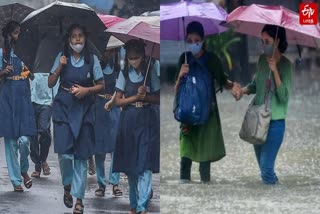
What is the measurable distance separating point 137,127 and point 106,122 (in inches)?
6.0

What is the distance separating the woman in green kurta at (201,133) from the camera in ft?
20.4

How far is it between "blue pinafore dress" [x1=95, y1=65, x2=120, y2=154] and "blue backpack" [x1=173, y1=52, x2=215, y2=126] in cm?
84

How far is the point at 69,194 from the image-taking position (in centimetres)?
554

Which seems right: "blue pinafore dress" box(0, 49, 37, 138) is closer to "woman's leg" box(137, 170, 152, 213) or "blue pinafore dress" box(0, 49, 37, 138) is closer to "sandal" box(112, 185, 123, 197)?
"sandal" box(112, 185, 123, 197)

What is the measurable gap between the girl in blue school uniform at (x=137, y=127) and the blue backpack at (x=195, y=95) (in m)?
0.80

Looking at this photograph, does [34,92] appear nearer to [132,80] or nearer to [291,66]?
[132,80]

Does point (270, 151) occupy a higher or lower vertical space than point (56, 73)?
lower

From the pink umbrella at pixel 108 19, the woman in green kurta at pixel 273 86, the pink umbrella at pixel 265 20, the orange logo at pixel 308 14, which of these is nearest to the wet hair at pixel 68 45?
the pink umbrella at pixel 108 19

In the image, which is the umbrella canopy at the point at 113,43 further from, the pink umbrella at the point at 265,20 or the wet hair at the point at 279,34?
the wet hair at the point at 279,34

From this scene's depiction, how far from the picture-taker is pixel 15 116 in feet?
18.3

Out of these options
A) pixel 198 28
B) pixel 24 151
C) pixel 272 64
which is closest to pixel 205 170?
pixel 272 64

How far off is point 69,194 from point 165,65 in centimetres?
99

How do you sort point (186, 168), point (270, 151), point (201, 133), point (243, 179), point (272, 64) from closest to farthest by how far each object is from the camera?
1. point (272, 64)
2. point (201, 133)
3. point (270, 151)
4. point (186, 168)
5. point (243, 179)

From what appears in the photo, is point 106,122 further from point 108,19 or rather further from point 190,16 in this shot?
point 190,16
